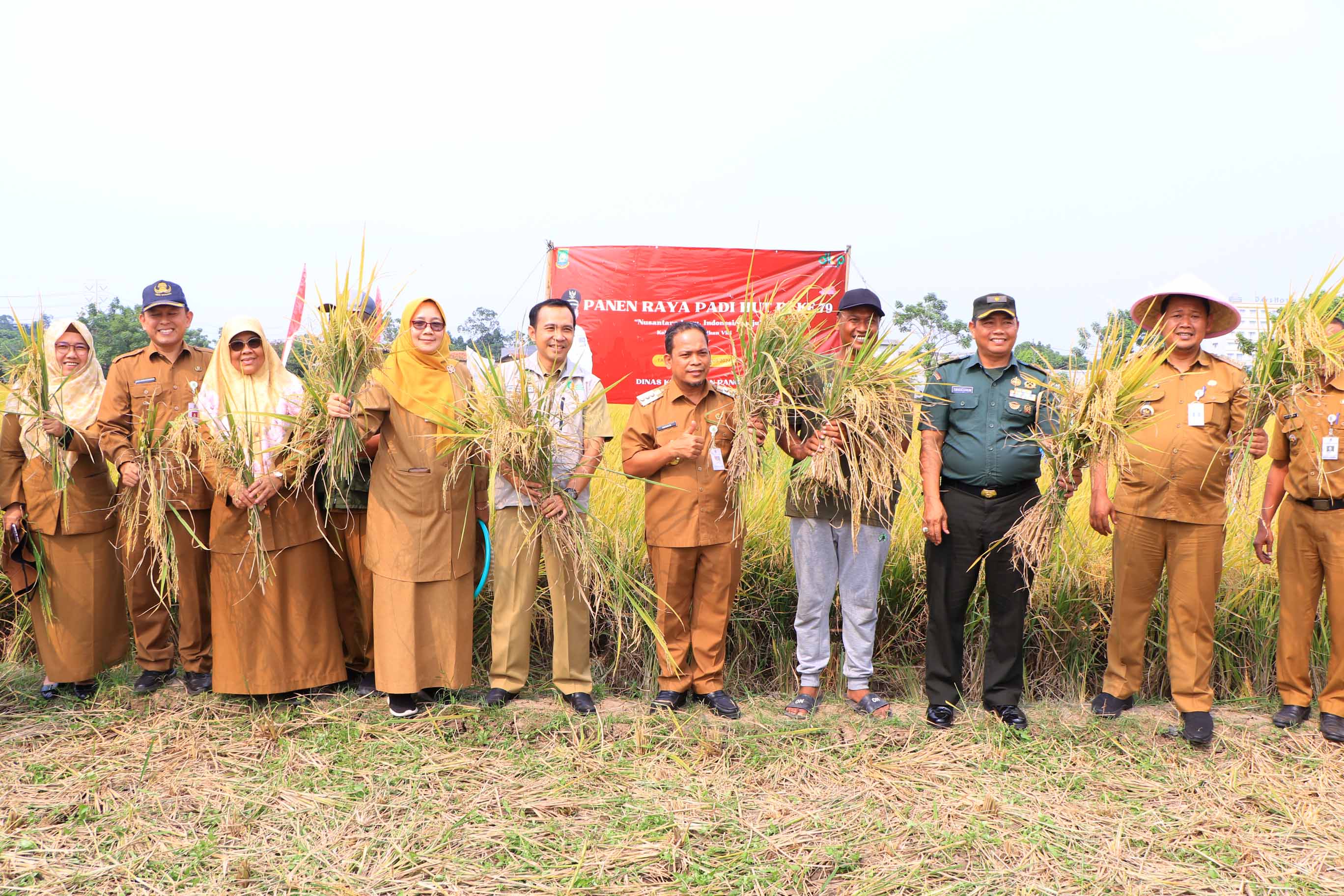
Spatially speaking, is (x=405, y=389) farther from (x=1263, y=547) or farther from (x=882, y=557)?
(x=1263, y=547)

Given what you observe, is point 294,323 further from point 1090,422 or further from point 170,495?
point 1090,422

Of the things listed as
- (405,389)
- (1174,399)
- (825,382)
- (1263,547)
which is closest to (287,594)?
(405,389)

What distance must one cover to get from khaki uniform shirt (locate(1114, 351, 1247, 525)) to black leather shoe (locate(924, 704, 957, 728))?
118 centimetres

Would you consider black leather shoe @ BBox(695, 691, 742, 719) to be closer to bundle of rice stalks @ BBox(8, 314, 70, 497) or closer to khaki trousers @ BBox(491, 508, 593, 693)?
khaki trousers @ BBox(491, 508, 593, 693)

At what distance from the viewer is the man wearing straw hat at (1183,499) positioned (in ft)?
11.9

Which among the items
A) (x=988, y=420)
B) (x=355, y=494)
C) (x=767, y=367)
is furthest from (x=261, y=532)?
(x=988, y=420)

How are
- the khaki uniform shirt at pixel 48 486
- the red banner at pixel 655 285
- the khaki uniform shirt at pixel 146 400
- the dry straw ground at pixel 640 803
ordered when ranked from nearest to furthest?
the dry straw ground at pixel 640 803, the khaki uniform shirt at pixel 146 400, the khaki uniform shirt at pixel 48 486, the red banner at pixel 655 285

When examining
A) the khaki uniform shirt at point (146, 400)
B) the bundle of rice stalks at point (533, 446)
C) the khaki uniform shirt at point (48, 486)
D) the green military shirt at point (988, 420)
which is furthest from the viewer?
the khaki uniform shirt at point (48, 486)

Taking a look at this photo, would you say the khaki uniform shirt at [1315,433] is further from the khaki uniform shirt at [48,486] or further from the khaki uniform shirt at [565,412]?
the khaki uniform shirt at [48,486]

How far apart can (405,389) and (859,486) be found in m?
1.94

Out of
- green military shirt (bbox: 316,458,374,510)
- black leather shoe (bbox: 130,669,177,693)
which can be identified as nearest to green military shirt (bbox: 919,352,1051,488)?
green military shirt (bbox: 316,458,374,510)

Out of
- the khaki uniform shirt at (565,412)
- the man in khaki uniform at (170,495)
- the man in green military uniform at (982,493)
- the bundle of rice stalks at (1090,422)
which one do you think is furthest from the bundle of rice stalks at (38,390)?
the bundle of rice stalks at (1090,422)

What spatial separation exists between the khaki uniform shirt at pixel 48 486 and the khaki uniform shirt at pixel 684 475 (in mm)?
2516

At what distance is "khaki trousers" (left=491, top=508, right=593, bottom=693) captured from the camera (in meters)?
3.84
